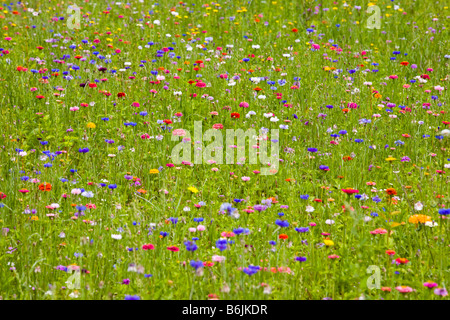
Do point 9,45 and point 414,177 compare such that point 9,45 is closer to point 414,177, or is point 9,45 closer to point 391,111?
point 391,111

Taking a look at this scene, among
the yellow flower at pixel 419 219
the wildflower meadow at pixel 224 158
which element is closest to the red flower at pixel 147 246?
the wildflower meadow at pixel 224 158

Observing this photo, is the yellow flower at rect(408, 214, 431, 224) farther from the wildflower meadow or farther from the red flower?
the red flower

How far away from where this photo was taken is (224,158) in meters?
4.00

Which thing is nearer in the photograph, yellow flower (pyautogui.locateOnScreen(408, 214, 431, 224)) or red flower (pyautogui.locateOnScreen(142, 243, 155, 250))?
red flower (pyautogui.locateOnScreen(142, 243, 155, 250))

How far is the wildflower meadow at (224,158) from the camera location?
104 inches

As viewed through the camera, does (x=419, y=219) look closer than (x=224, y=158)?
Yes

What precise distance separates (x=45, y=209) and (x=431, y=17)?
20.4ft

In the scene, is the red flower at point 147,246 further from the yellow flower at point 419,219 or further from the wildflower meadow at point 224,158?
the yellow flower at point 419,219

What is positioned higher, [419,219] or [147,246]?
[419,219]

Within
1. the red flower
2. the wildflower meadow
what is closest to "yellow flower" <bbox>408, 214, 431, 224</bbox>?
the wildflower meadow

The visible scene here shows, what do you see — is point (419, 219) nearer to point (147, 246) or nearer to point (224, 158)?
point (147, 246)

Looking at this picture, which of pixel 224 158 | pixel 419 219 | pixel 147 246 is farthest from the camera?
pixel 224 158

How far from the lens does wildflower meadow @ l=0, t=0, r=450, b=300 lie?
2.63 metres

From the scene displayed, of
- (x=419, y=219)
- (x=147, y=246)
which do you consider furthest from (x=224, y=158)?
(x=419, y=219)
